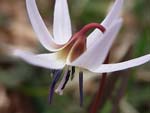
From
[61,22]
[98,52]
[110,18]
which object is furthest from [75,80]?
[98,52]

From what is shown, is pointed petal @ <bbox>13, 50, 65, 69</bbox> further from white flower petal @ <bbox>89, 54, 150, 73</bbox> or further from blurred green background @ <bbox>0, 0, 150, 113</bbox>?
blurred green background @ <bbox>0, 0, 150, 113</bbox>

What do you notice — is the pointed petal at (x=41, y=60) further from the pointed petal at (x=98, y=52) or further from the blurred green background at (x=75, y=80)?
the blurred green background at (x=75, y=80)

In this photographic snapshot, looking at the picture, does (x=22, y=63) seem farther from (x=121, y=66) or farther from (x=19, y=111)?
(x=121, y=66)

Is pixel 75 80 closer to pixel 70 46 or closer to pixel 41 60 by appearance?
pixel 70 46

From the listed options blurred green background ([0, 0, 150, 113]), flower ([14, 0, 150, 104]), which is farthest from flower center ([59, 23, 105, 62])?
blurred green background ([0, 0, 150, 113])

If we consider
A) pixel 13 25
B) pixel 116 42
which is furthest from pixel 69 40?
pixel 13 25

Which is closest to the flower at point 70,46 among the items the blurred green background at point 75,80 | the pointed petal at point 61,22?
the pointed petal at point 61,22
